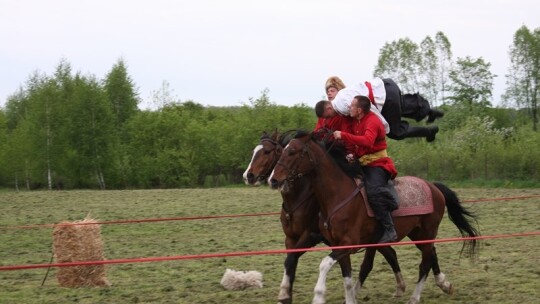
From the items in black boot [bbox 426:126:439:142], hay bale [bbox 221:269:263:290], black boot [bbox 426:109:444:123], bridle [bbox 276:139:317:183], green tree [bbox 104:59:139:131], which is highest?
green tree [bbox 104:59:139:131]

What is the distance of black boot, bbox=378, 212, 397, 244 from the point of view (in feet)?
25.8

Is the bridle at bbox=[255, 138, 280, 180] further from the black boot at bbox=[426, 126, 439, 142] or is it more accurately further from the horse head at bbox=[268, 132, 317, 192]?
the black boot at bbox=[426, 126, 439, 142]

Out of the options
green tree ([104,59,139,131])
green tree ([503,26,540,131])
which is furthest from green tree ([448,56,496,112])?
green tree ([104,59,139,131])

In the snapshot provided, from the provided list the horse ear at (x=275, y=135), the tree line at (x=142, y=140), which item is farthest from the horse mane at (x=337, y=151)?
the tree line at (x=142, y=140)

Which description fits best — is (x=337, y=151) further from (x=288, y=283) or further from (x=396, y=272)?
(x=396, y=272)

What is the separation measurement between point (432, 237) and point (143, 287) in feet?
12.6

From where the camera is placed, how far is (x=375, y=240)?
26.4 ft

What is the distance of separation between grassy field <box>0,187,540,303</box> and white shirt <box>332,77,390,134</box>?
2302mm

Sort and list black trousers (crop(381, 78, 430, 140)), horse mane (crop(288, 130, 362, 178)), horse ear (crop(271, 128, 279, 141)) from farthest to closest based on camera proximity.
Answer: horse ear (crop(271, 128, 279, 141)), black trousers (crop(381, 78, 430, 140)), horse mane (crop(288, 130, 362, 178))

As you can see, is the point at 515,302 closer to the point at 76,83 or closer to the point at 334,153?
the point at 334,153

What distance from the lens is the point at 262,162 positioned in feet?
26.1

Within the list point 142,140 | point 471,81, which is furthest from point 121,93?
point 471,81

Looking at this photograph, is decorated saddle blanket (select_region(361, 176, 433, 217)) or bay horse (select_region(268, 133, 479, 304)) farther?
decorated saddle blanket (select_region(361, 176, 433, 217))

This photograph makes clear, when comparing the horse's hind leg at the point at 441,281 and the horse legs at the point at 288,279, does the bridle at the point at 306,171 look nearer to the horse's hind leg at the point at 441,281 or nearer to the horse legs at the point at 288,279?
the horse legs at the point at 288,279
